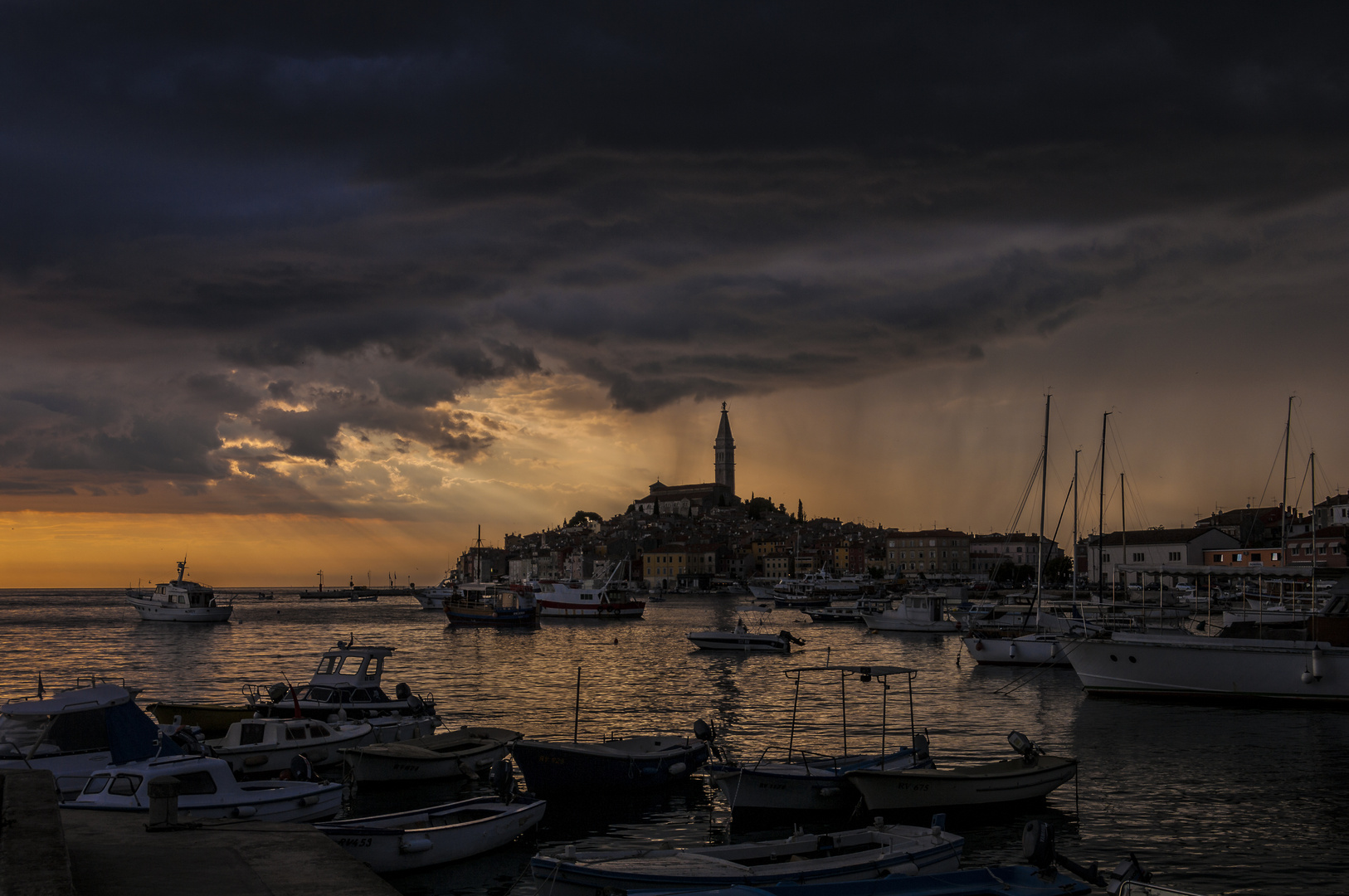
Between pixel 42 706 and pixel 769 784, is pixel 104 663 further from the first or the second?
pixel 769 784

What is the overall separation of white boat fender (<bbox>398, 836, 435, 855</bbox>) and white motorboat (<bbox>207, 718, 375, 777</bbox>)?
641 centimetres

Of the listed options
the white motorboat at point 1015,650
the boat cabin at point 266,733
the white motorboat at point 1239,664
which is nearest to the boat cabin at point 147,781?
the boat cabin at point 266,733

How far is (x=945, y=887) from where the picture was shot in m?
13.6

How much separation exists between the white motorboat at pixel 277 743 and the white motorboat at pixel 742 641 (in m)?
41.3

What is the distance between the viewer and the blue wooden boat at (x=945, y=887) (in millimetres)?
13062

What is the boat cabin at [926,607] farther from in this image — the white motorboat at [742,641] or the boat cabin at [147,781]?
the boat cabin at [147,781]

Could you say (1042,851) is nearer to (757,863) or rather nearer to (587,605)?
(757,863)

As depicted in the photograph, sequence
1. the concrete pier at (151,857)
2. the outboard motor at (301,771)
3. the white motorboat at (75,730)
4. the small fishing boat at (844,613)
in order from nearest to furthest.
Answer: the concrete pier at (151,857) < the white motorboat at (75,730) < the outboard motor at (301,771) < the small fishing boat at (844,613)

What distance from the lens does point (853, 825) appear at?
2000cm

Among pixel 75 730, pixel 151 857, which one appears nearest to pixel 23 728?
pixel 75 730

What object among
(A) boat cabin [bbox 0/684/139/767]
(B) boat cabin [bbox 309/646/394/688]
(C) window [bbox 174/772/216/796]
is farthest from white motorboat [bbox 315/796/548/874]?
(B) boat cabin [bbox 309/646/394/688]

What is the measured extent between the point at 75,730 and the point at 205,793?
5.54 metres

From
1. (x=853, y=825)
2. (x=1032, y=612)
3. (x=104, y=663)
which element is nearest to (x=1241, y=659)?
(x=853, y=825)

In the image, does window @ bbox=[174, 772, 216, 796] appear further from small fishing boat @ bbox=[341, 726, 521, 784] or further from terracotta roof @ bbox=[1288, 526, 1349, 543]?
terracotta roof @ bbox=[1288, 526, 1349, 543]
